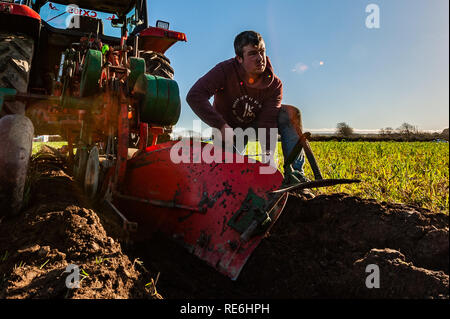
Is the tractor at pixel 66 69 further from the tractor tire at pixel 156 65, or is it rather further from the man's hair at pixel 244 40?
the man's hair at pixel 244 40

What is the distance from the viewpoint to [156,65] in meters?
4.02

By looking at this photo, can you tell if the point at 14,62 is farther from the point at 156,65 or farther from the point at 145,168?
the point at 145,168

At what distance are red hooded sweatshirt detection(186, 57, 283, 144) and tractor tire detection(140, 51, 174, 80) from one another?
1.41 metres

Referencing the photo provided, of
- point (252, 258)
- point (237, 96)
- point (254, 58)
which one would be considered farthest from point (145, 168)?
point (254, 58)

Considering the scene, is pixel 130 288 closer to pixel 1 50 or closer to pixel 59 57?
pixel 1 50

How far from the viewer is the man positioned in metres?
2.42

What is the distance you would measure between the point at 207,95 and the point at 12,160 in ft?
4.38

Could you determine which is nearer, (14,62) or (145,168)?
(145,168)

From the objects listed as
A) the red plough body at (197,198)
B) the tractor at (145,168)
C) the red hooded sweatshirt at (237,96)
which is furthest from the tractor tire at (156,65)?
the red plough body at (197,198)

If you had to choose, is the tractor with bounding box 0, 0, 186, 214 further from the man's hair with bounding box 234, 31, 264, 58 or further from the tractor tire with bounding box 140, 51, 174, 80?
the man's hair with bounding box 234, 31, 264, 58

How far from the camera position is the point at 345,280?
1.53 m

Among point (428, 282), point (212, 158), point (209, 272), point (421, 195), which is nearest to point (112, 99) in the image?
point (212, 158)

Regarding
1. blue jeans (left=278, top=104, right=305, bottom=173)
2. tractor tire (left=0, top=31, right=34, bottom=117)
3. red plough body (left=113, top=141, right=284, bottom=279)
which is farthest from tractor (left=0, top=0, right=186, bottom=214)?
blue jeans (left=278, top=104, right=305, bottom=173)
